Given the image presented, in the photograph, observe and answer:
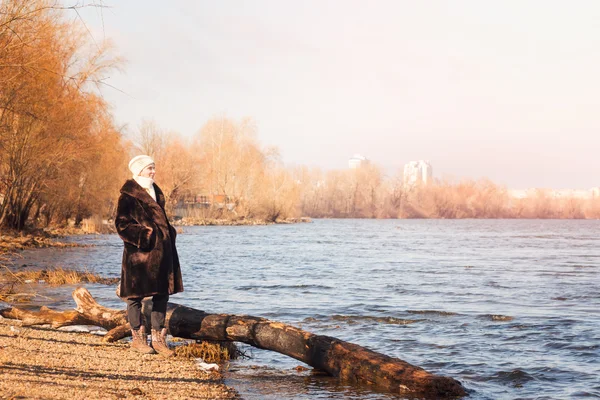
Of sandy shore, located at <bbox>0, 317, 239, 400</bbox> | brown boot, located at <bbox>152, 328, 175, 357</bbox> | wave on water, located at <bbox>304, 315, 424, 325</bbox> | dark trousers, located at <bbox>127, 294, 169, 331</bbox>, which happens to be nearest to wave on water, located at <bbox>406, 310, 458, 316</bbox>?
wave on water, located at <bbox>304, 315, 424, 325</bbox>

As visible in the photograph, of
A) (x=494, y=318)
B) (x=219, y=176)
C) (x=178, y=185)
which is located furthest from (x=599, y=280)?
(x=219, y=176)

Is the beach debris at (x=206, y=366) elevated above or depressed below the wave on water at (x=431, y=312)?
above

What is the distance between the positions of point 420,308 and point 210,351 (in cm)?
697

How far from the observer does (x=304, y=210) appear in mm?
116812

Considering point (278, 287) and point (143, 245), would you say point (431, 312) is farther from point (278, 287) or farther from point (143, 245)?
point (143, 245)

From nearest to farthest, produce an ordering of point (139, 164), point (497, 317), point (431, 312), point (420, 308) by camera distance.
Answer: point (139, 164), point (497, 317), point (431, 312), point (420, 308)

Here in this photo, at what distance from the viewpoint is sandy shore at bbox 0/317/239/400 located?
18.1 feet

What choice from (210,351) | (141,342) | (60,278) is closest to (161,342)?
(141,342)

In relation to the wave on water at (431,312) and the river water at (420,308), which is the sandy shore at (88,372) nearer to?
the river water at (420,308)

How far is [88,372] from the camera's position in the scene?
6309 mm

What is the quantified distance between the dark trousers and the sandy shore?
0.34m

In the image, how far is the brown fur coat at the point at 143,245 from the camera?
7164 millimetres

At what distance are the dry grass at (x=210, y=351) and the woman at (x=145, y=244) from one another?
2.55 feet

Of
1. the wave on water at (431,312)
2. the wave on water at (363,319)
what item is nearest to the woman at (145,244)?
the wave on water at (363,319)
